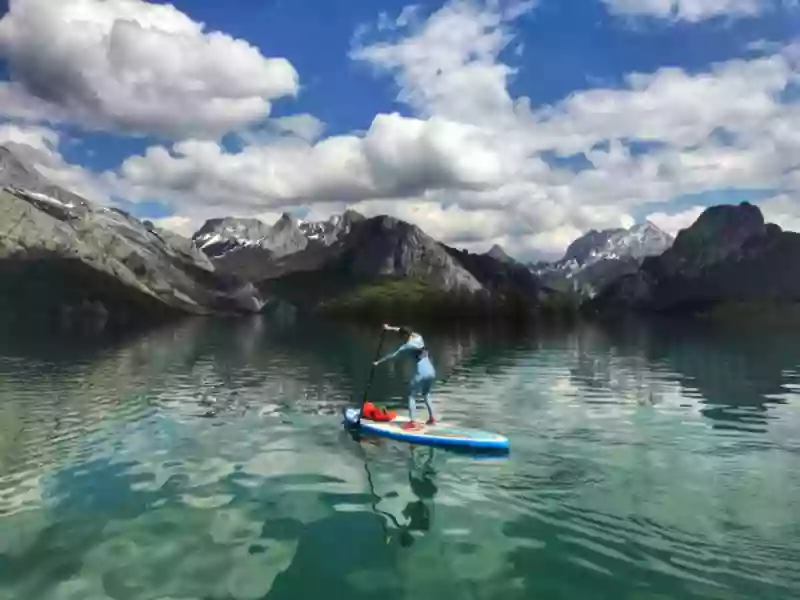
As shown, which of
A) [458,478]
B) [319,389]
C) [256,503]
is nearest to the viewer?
[256,503]

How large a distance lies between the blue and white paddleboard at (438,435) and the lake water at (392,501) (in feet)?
2.24

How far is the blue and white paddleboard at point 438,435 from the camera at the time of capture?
108 ft

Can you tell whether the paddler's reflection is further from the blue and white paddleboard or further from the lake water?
the blue and white paddleboard

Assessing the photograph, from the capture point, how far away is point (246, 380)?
68938 millimetres

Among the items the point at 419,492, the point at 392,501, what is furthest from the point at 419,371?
the point at 392,501

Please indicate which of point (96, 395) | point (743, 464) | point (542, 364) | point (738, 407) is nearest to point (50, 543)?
point (743, 464)

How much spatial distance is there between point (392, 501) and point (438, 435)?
861 cm

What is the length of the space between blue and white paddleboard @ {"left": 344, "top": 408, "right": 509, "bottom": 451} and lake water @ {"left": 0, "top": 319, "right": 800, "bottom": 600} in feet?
2.24

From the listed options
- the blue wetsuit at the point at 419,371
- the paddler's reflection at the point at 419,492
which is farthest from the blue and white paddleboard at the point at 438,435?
the blue wetsuit at the point at 419,371

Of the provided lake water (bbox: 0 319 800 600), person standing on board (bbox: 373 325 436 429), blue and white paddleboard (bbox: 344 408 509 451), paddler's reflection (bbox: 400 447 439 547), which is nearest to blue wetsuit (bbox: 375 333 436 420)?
person standing on board (bbox: 373 325 436 429)

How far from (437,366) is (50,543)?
6542 centimetres

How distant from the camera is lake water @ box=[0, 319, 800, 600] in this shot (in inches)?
737

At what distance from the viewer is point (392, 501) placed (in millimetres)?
26016

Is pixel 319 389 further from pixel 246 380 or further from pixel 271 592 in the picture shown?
pixel 271 592
